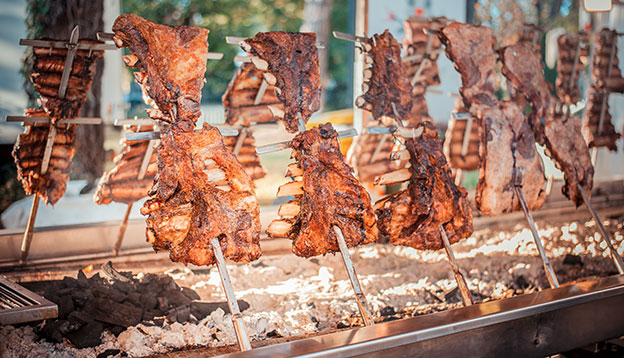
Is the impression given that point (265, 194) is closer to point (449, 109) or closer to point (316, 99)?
point (449, 109)

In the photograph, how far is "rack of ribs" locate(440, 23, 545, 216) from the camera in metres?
3.80

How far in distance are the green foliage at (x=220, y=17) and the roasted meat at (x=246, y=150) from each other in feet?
32.2

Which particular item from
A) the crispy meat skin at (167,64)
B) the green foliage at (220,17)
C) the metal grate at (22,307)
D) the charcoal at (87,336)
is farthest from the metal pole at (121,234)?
the green foliage at (220,17)

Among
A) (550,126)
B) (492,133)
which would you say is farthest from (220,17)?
(492,133)

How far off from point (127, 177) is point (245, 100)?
1170mm

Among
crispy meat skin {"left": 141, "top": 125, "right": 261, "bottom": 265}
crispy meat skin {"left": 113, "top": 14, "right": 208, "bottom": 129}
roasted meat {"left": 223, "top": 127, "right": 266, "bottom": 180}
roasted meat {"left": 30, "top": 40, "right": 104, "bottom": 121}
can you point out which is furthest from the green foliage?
crispy meat skin {"left": 141, "top": 125, "right": 261, "bottom": 265}

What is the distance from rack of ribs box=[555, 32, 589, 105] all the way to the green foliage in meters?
10.0

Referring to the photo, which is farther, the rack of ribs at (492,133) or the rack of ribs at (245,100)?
the rack of ribs at (245,100)

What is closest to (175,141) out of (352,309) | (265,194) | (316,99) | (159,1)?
(316,99)

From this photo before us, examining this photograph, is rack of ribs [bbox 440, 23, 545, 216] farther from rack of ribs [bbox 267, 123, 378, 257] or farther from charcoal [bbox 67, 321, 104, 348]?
charcoal [bbox 67, 321, 104, 348]

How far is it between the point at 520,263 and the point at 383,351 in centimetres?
276

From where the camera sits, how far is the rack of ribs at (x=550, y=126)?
425 cm

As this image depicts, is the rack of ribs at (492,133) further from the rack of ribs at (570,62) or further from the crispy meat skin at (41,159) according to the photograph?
the crispy meat skin at (41,159)

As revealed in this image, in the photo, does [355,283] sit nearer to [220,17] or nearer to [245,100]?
[245,100]
